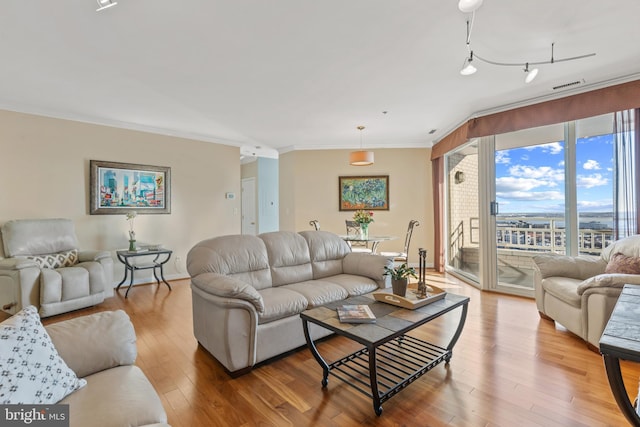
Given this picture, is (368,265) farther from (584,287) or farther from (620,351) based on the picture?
(620,351)

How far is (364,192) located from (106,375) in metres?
5.27

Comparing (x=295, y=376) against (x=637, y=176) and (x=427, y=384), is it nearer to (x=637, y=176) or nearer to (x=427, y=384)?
(x=427, y=384)

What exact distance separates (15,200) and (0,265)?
100 cm

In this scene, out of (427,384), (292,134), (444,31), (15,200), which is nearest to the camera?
(427,384)

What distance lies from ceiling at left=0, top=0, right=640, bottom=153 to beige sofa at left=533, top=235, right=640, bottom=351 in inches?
73.1

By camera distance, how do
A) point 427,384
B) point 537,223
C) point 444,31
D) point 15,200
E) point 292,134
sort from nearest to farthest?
point 427,384, point 444,31, point 15,200, point 537,223, point 292,134

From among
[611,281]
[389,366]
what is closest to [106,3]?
[389,366]

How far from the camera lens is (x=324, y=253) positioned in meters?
3.30

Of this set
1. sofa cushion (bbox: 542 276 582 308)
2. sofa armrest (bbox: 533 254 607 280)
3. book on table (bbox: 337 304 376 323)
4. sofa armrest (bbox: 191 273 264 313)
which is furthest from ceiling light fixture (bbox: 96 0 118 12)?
sofa armrest (bbox: 533 254 607 280)

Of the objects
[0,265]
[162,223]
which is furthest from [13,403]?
[162,223]

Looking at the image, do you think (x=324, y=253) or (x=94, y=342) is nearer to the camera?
(x=94, y=342)

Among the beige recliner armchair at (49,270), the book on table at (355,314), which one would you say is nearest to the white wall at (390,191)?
the beige recliner armchair at (49,270)

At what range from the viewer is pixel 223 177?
18.6ft

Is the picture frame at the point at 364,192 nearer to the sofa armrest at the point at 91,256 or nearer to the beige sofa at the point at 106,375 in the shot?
the sofa armrest at the point at 91,256
